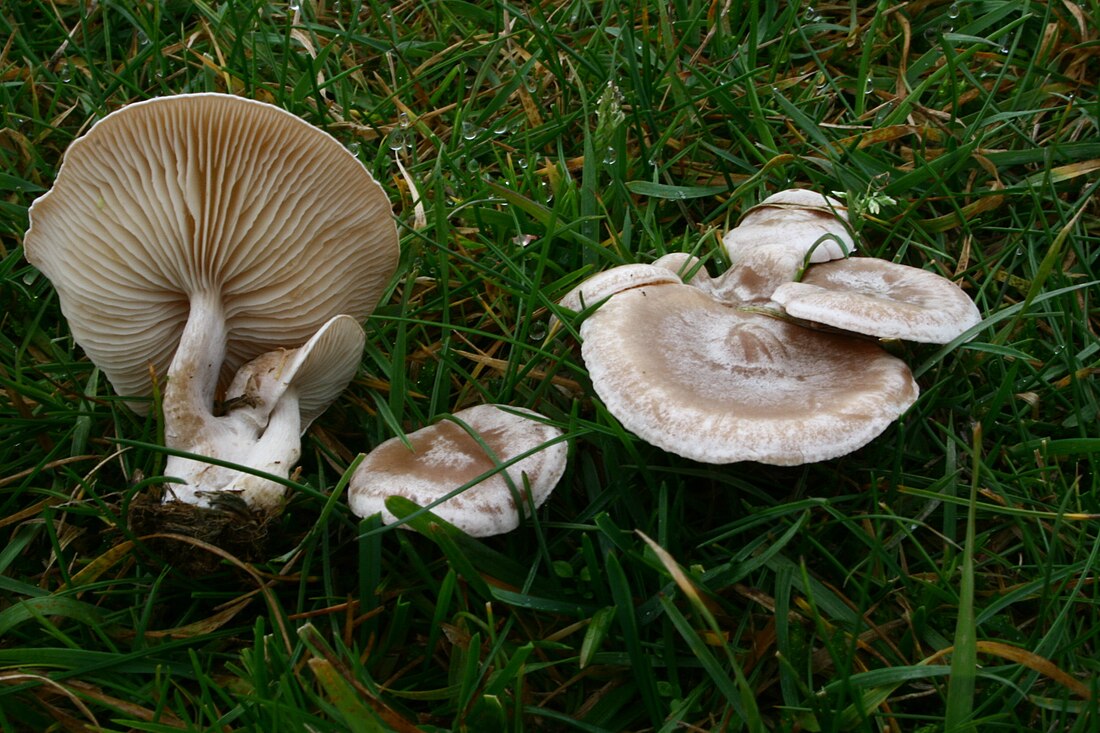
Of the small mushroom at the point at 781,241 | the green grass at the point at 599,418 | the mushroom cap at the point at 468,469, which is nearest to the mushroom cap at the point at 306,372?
the green grass at the point at 599,418

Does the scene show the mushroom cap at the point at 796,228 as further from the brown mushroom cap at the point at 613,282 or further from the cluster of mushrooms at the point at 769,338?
the brown mushroom cap at the point at 613,282

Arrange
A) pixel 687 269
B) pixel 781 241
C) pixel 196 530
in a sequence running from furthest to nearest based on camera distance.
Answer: pixel 687 269
pixel 781 241
pixel 196 530

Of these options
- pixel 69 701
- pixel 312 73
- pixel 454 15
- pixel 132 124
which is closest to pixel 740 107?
pixel 454 15

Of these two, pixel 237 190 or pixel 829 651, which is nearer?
pixel 829 651

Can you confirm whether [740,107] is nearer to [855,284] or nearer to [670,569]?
[855,284]

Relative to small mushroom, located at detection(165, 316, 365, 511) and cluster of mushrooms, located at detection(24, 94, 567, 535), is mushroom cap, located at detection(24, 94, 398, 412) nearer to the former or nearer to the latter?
cluster of mushrooms, located at detection(24, 94, 567, 535)

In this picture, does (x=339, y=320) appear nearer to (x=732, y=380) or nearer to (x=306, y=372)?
(x=306, y=372)

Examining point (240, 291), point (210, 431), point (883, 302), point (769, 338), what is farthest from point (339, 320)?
point (883, 302)
